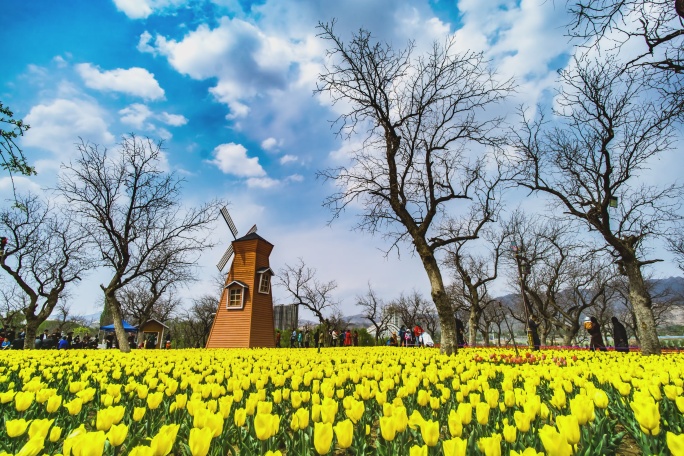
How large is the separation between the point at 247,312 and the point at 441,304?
1599 centimetres

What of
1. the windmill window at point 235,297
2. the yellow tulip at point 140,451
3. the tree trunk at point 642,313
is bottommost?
the yellow tulip at point 140,451

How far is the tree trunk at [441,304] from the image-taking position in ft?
38.6

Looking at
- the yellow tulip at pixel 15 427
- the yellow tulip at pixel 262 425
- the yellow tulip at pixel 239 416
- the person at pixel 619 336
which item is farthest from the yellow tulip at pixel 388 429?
the person at pixel 619 336

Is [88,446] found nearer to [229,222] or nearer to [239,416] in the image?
[239,416]

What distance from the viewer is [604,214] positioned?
14680 mm

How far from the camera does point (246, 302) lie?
81.9ft

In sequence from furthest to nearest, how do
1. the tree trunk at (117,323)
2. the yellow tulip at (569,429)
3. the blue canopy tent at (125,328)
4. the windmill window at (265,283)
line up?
the blue canopy tent at (125,328) → the windmill window at (265,283) → the tree trunk at (117,323) → the yellow tulip at (569,429)

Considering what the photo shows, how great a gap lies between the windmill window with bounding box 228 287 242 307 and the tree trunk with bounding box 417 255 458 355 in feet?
52.5

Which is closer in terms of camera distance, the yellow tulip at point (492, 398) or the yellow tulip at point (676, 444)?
the yellow tulip at point (676, 444)

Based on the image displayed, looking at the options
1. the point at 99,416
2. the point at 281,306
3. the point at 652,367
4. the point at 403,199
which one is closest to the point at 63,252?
the point at 281,306

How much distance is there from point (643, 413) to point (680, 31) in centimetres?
936

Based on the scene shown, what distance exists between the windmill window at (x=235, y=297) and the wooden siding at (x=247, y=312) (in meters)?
0.31

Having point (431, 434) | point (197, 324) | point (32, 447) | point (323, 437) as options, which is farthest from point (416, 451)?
point (197, 324)

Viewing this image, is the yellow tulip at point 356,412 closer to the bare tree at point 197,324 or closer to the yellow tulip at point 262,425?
the yellow tulip at point 262,425
